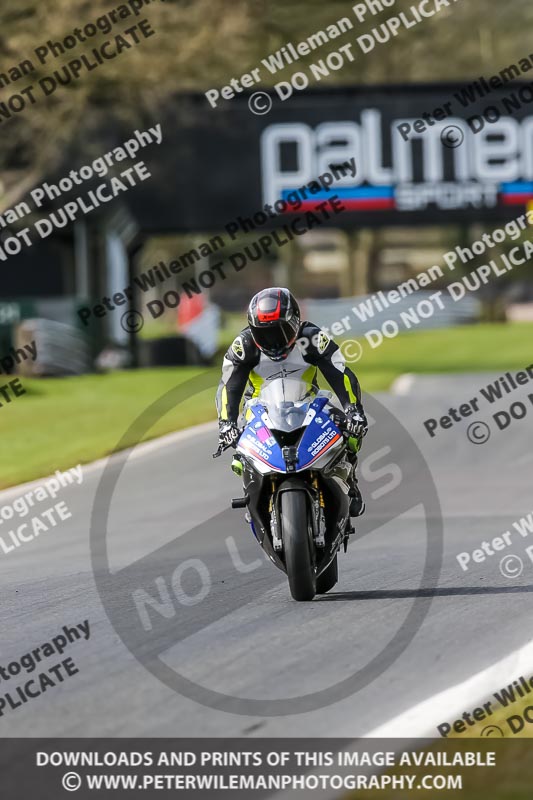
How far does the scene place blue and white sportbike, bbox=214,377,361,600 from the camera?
7.12 m

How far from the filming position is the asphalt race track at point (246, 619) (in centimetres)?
545

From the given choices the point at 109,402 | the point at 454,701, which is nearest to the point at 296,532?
the point at 454,701

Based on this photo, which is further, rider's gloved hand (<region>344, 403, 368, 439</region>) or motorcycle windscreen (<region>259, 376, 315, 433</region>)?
rider's gloved hand (<region>344, 403, 368, 439</region>)

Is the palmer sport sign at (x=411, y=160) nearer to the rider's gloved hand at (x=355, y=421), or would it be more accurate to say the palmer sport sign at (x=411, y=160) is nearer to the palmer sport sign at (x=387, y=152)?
the palmer sport sign at (x=387, y=152)

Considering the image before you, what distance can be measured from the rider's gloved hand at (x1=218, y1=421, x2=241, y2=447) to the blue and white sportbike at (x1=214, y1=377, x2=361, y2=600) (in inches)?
4.3

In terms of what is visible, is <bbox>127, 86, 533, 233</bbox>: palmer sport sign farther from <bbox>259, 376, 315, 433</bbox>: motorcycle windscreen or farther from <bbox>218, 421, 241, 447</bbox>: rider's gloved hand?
<bbox>259, 376, 315, 433</bbox>: motorcycle windscreen

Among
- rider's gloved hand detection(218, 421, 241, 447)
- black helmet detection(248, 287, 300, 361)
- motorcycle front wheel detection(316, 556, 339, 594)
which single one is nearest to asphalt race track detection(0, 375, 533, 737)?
motorcycle front wheel detection(316, 556, 339, 594)

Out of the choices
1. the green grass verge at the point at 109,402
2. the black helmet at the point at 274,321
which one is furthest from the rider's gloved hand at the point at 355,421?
the green grass verge at the point at 109,402

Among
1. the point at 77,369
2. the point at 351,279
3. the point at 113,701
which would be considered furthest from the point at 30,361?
the point at 351,279

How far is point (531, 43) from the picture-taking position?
69938 mm

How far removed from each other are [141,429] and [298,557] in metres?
10.9

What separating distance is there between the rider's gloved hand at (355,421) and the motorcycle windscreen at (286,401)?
0.74ft

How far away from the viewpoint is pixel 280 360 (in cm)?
754

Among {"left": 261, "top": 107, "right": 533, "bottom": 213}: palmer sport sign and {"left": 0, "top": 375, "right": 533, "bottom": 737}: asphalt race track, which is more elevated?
{"left": 261, "top": 107, "right": 533, "bottom": 213}: palmer sport sign
